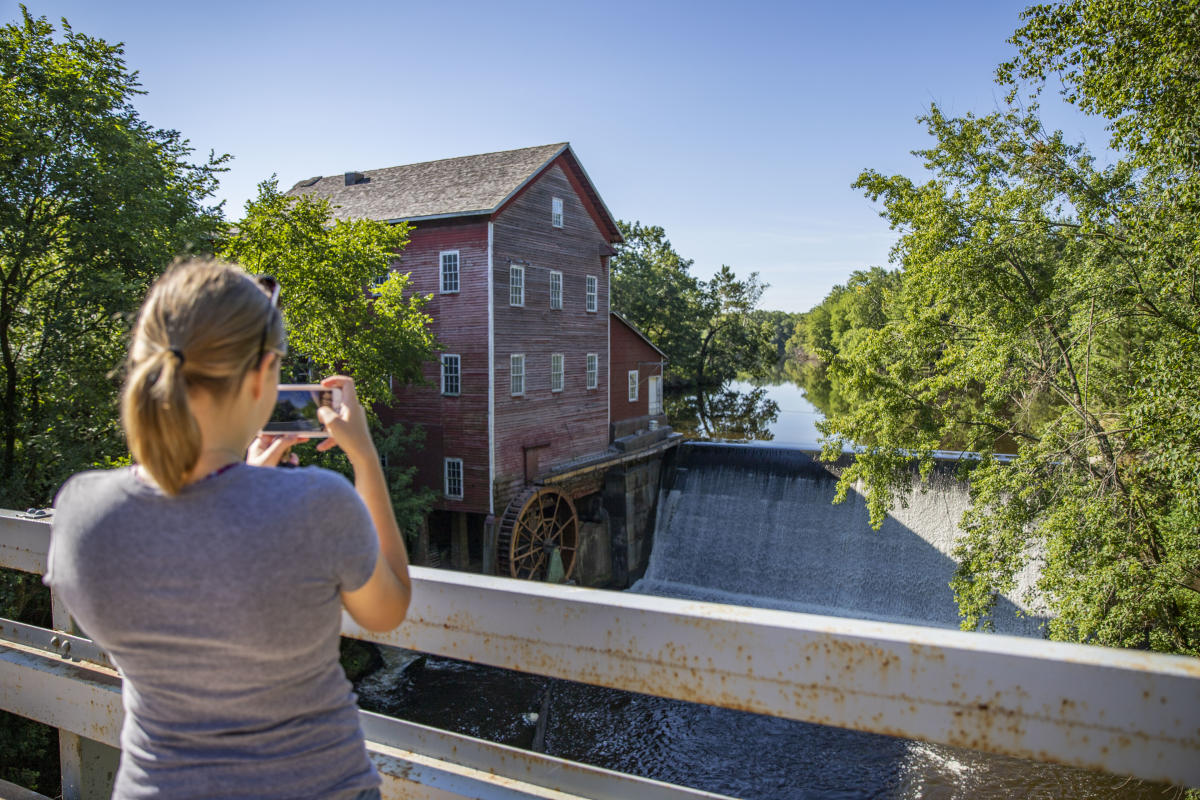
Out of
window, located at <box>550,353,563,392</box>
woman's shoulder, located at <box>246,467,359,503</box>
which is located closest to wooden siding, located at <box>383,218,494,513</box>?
window, located at <box>550,353,563,392</box>

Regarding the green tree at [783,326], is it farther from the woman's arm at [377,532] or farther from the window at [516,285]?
the woman's arm at [377,532]

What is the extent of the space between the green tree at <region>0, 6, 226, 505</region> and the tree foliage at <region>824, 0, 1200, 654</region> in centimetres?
1250

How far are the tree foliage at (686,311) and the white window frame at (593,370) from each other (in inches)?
821

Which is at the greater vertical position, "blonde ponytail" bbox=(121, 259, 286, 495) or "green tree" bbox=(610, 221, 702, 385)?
"green tree" bbox=(610, 221, 702, 385)

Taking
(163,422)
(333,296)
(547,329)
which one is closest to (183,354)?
(163,422)

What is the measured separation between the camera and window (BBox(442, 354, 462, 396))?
19.6 meters

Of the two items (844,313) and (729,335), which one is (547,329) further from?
(844,313)

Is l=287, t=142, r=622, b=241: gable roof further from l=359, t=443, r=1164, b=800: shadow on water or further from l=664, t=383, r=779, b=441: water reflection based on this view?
l=664, t=383, r=779, b=441: water reflection

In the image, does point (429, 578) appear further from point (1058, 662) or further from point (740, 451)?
point (740, 451)

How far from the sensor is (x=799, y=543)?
21422 mm

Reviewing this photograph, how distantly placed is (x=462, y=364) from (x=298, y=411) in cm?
1839

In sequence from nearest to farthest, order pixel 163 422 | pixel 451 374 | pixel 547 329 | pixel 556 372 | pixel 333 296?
pixel 163 422 → pixel 333 296 → pixel 451 374 → pixel 547 329 → pixel 556 372

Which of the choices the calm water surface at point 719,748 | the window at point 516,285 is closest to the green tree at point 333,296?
the window at point 516,285

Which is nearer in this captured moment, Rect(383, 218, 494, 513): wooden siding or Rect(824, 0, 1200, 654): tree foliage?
Rect(824, 0, 1200, 654): tree foliage
